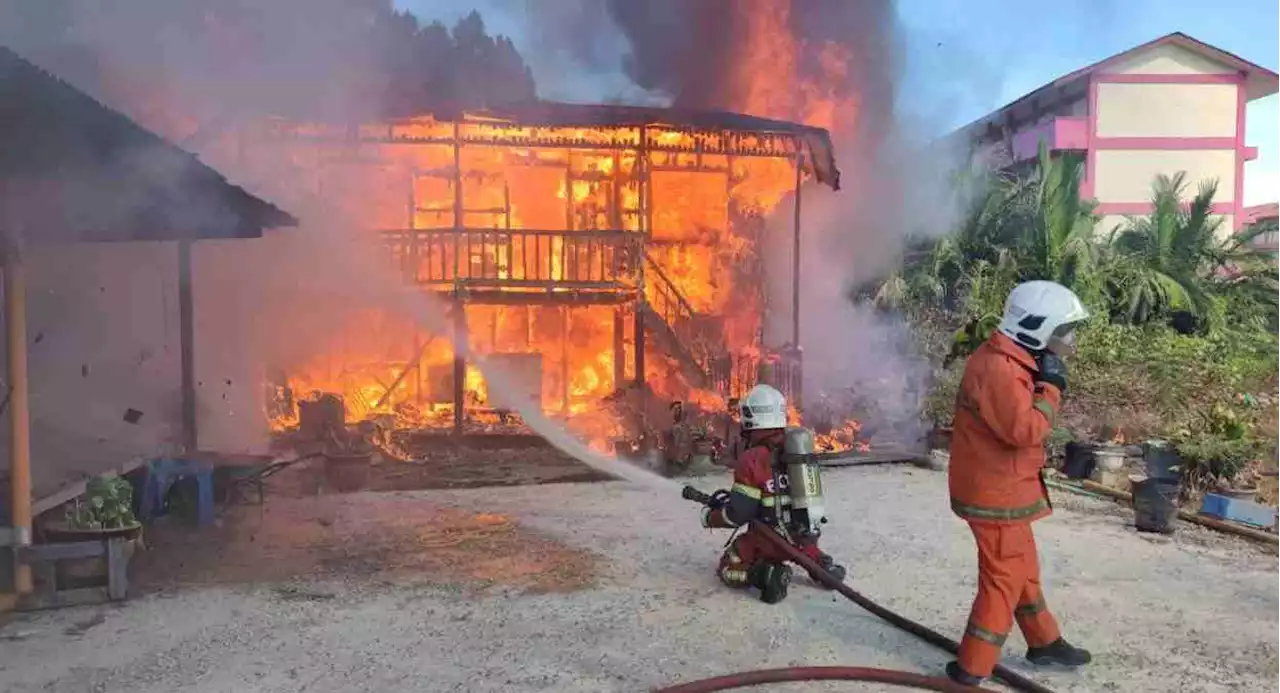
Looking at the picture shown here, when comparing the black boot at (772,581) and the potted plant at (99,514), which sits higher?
the potted plant at (99,514)

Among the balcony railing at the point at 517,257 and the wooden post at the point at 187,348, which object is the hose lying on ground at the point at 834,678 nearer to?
the wooden post at the point at 187,348

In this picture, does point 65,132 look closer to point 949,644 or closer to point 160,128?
point 949,644

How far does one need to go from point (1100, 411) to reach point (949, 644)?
9.51 m

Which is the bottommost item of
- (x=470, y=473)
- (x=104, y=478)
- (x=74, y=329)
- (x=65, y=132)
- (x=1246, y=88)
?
(x=470, y=473)

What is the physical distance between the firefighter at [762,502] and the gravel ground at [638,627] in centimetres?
17

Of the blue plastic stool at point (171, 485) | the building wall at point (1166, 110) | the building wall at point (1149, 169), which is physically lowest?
the blue plastic stool at point (171, 485)

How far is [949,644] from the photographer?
4.86 m

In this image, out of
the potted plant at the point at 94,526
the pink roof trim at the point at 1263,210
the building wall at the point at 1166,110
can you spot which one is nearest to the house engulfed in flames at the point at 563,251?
the potted plant at the point at 94,526

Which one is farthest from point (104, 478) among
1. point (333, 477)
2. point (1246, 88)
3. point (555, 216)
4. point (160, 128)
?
point (1246, 88)

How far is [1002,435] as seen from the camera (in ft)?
13.6

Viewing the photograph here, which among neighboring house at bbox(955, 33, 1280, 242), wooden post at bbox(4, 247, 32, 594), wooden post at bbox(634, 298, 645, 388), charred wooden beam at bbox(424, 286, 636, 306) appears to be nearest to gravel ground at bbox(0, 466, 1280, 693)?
wooden post at bbox(4, 247, 32, 594)

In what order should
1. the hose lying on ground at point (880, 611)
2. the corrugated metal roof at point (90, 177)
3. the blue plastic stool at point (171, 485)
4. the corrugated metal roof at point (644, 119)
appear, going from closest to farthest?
1. the hose lying on ground at point (880, 611)
2. the corrugated metal roof at point (90, 177)
3. the blue plastic stool at point (171, 485)
4. the corrugated metal roof at point (644, 119)

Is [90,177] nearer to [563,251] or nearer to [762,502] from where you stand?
[762,502]

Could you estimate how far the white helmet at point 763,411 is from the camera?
229 inches
